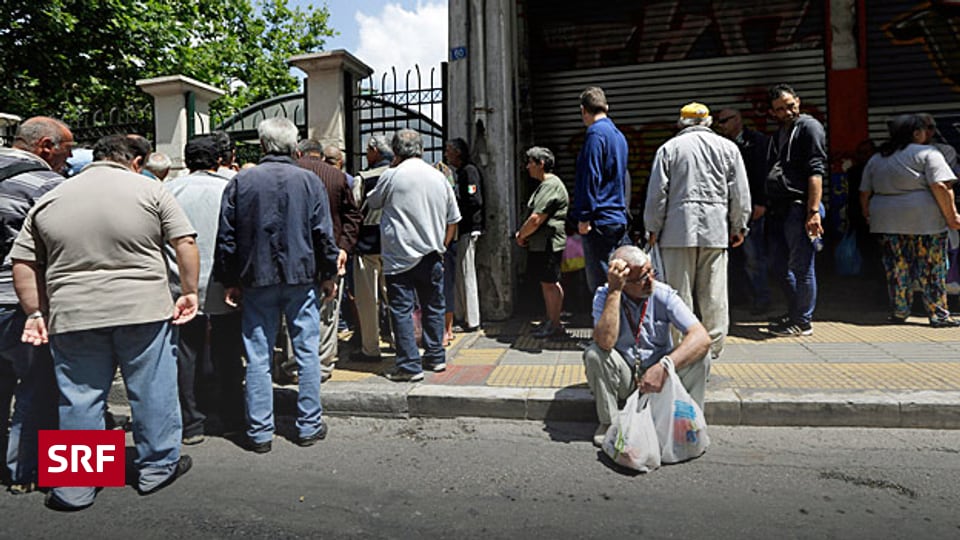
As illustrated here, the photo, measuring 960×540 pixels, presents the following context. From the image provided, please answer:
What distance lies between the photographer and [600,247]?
5.47 metres

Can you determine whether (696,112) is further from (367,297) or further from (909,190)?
(367,297)

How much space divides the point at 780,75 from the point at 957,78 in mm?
1983

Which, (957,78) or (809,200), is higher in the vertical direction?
(957,78)

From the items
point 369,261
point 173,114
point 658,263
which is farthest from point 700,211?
point 173,114

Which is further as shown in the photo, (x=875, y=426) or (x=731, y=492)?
(x=875, y=426)

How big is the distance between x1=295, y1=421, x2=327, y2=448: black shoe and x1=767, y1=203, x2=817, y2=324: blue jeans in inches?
174

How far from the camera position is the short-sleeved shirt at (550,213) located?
20.3 feet

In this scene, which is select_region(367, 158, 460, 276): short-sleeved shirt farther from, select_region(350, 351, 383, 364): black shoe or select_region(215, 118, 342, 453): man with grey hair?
select_region(350, 351, 383, 364): black shoe

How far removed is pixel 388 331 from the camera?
6.70 meters

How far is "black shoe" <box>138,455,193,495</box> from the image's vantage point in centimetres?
337

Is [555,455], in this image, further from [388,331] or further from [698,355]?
[388,331]

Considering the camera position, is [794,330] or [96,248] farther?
[794,330]

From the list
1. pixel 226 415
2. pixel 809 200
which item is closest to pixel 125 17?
→ pixel 226 415

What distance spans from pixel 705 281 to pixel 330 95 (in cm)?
529
